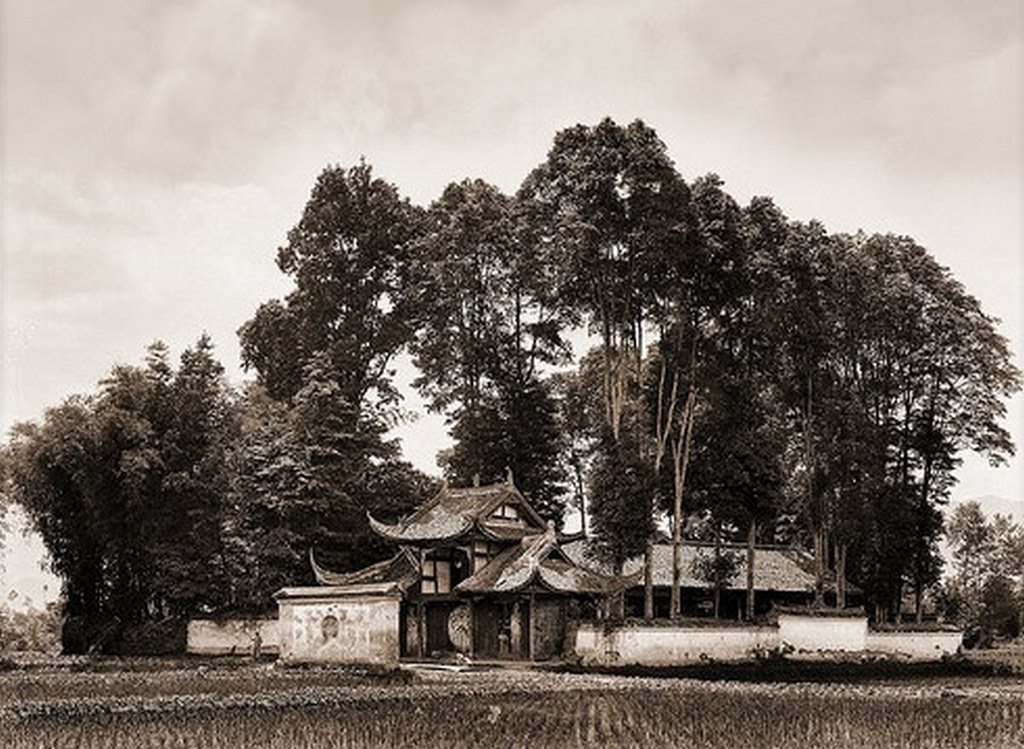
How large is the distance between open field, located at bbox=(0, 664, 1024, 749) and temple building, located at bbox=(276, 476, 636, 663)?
9.58m

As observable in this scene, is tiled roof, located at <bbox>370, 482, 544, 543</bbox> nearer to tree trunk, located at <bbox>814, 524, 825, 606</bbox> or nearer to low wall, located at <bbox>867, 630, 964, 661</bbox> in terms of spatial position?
tree trunk, located at <bbox>814, 524, 825, 606</bbox>

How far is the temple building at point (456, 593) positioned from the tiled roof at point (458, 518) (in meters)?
0.04

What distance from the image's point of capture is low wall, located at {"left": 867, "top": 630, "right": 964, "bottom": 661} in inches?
1588

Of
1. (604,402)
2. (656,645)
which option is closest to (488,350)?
(604,402)

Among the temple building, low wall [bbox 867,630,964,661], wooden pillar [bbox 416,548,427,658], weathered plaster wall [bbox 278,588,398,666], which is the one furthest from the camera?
low wall [bbox 867,630,964,661]

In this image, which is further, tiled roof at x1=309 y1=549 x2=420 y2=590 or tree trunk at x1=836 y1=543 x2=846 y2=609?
tree trunk at x1=836 y1=543 x2=846 y2=609

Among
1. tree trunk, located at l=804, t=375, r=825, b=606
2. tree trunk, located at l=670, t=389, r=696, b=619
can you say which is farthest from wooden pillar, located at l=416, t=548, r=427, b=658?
tree trunk, located at l=804, t=375, r=825, b=606

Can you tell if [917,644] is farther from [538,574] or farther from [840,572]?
[538,574]

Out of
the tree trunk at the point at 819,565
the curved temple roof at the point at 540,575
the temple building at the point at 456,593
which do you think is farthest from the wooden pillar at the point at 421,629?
the tree trunk at the point at 819,565

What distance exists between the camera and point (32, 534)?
47031mm

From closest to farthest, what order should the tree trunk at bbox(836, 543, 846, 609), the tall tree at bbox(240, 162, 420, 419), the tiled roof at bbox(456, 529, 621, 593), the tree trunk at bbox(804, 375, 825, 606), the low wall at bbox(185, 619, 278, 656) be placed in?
the tiled roof at bbox(456, 529, 621, 593) < the tree trunk at bbox(804, 375, 825, 606) < the tree trunk at bbox(836, 543, 846, 609) < the low wall at bbox(185, 619, 278, 656) < the tall tree at bbox(240, 162, 420, 419)

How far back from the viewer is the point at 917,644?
4156 cm

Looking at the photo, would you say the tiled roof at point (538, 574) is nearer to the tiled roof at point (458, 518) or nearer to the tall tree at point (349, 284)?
the tiled roof at point (458, 518)

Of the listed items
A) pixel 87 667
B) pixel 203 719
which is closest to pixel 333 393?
pixel 87 667
